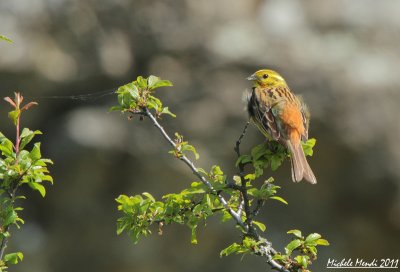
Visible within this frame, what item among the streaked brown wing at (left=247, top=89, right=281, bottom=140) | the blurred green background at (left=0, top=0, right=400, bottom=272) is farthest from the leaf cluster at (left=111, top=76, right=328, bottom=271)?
the blurred green background at (left=0, top=0, right=400, bottom=272)

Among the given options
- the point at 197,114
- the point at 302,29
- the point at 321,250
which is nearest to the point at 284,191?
the point at 321,250

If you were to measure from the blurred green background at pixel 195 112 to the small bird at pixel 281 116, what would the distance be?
445cm

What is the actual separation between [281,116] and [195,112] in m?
5.38

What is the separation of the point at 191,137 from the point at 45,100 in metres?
2.24

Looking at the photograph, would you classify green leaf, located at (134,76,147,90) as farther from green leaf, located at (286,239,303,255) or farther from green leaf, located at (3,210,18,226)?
green leaf, located at (286,239,303,255)

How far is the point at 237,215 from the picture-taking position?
3.55 meters

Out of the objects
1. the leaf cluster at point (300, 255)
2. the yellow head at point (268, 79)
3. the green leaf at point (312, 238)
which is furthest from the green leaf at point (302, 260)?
the yellow head at point (268, 79)

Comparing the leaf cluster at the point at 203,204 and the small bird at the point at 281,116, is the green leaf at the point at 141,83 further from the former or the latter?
the small bird at the point at 281,116

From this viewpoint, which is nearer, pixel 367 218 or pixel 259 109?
pixel 259 109

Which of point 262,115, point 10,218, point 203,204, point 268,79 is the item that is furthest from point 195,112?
point 10,218

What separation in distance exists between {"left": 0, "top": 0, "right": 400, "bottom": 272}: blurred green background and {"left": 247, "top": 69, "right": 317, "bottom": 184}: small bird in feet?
14.6

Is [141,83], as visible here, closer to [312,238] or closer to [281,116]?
[312,238]

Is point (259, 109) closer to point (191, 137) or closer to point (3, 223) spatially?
point (3, 223)

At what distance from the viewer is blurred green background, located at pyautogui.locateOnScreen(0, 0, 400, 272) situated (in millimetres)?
9836
